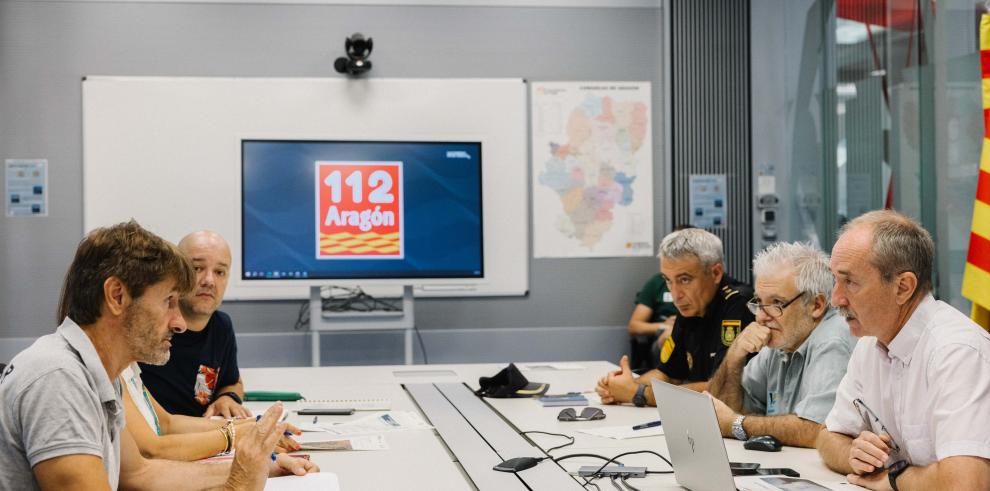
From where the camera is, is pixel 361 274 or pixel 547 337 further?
pixel 547 337

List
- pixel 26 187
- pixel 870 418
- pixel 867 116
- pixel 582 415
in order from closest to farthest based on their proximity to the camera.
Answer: pixel 870 418, pixel 582 415, pixel 867 116, pixel 26 187

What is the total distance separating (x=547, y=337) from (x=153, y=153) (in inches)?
102

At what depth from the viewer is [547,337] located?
589cm

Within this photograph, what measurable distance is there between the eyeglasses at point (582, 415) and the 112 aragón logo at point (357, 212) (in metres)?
2.50

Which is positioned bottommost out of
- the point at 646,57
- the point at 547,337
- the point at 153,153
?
the point at 547,337

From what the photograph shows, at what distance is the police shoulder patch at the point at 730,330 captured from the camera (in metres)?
3.40

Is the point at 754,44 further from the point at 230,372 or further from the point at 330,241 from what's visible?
the point at 230,372

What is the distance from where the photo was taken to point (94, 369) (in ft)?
5.26

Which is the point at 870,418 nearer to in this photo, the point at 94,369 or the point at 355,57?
the point at 94,369

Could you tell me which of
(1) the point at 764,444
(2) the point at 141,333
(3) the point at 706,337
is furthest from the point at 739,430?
(2) the point at 141,333

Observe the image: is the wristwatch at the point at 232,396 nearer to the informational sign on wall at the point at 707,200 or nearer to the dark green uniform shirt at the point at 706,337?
the dark green uniform shirt at the point at 706,337

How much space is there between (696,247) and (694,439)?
1617mm

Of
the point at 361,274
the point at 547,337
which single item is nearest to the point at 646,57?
the point at 547,337

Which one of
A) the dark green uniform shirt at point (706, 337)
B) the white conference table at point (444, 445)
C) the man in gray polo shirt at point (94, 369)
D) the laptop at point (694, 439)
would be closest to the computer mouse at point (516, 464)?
the white conference table at point (444, 445)
